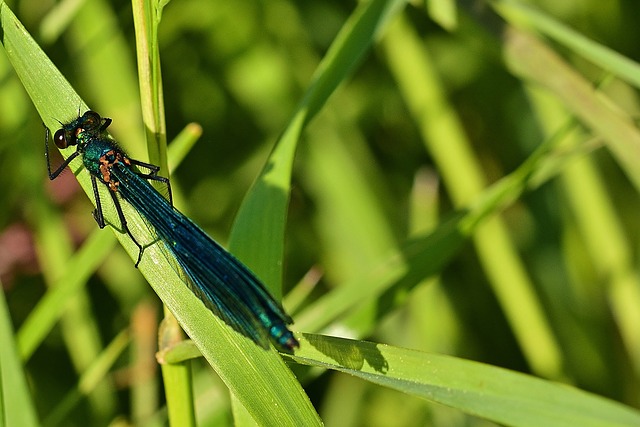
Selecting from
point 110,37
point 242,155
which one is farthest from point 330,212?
point 110,37

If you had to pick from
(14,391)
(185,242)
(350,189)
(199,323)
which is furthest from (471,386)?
(350,189)

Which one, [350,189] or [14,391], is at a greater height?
[14,391]

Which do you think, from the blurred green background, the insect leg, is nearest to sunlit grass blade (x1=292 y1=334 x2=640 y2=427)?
the insect leg

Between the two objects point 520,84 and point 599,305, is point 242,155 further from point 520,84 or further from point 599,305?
point 599,305

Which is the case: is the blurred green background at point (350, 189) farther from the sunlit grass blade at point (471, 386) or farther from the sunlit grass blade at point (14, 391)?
the sunlit grass blade at point (471, 386)

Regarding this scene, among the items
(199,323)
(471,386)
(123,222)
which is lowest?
(471,386)

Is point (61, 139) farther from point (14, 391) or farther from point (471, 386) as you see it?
point (471, 386)

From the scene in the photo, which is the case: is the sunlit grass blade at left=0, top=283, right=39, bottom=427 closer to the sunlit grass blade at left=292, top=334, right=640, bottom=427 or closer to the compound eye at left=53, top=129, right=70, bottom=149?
the compound eye at left=53, top=129, right=70, bottom=149
